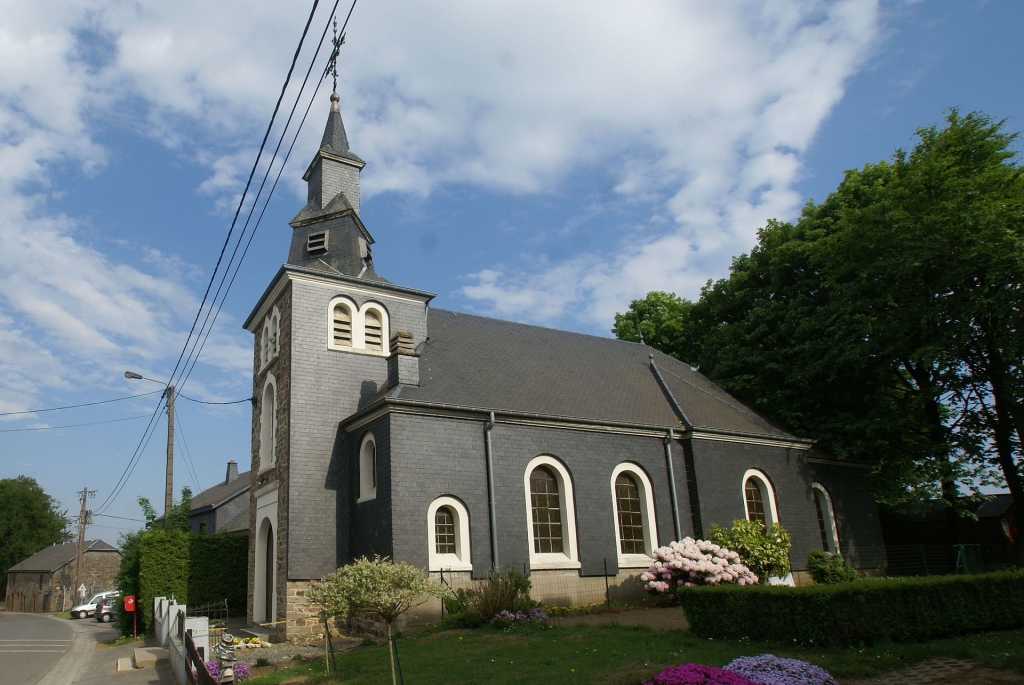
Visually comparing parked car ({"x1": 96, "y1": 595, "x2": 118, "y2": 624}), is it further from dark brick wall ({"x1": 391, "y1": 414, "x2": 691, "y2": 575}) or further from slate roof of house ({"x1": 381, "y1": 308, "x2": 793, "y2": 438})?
dark brick wall ({"x1": 391, "y1": 414, "x2": 691, "y2": 575})

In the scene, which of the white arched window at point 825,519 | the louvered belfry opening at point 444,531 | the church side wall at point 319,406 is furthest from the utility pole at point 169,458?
the white arched window at point 825,519

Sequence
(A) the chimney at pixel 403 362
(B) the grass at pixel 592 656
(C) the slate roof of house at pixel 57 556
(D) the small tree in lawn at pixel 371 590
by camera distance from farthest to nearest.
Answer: (C) the slate roof of house at pixel 57 556 → (A) the chimney at pixel 403 362 → (D) the small tree in lawn at pixel 371 590 → (B) the grass at pixel 592 656

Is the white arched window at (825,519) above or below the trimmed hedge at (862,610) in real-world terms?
above

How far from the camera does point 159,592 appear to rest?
21.5 metres

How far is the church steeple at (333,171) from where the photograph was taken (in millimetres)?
22125

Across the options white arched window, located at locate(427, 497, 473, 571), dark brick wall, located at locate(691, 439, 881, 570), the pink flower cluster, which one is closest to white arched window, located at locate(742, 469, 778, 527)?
dark brick wall, located at locate(691, 439, 881, 570)

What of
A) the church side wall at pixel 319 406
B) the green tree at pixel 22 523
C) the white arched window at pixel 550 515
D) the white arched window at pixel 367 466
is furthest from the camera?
the green tree at pixel 22 523

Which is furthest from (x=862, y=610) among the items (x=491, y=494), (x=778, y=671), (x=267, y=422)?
(x=267, y=422)

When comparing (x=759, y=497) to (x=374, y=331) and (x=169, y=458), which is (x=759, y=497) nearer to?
A: (x=374, y=331)

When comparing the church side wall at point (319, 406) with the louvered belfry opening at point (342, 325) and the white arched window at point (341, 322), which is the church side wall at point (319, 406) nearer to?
the white arched window at point (341, 322)

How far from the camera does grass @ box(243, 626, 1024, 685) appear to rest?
974 cm

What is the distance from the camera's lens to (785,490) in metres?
22.3

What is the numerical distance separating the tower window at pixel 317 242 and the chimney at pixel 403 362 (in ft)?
14.0

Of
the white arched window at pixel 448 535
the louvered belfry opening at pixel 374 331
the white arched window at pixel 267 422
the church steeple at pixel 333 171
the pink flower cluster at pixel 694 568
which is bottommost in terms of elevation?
the pink flower cluster at pixel 694 568
